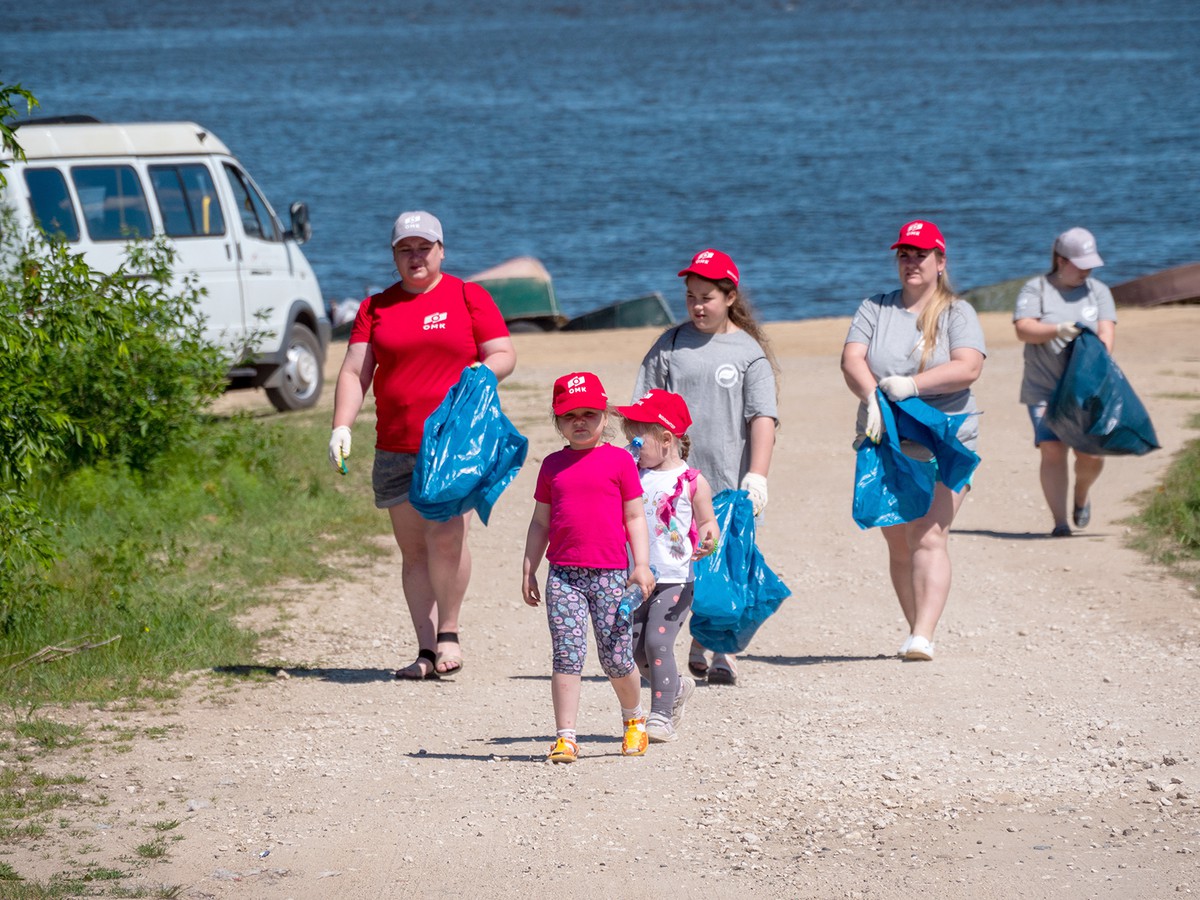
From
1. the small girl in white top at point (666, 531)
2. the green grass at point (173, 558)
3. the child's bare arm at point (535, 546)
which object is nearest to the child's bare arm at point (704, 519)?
the small girl in white top at point (666, 531)

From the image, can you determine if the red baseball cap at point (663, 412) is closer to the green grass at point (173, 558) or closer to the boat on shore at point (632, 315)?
the green grass at point (173, 558)

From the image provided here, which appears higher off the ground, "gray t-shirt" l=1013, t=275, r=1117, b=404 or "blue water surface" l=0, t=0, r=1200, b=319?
"blue water surface" l=0, t=0, r=1200, b=319

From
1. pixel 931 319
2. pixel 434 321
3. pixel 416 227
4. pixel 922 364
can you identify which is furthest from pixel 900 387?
pixel 416 227

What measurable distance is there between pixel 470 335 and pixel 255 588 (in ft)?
8.29

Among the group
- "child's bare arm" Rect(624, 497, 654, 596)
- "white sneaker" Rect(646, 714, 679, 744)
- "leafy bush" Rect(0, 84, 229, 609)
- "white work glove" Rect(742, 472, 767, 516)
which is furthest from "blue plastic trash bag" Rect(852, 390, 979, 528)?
"leafy bush" Rect(0, 84, 229, 609)

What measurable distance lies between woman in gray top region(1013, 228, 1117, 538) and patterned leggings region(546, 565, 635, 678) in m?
4.33

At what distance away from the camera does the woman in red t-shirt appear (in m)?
6.95

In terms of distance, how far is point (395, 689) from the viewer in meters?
7.16

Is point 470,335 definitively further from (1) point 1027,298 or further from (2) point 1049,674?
(1) point 1027,298

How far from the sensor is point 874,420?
713 centimetres

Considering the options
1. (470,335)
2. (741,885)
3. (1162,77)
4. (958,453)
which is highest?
(1162,77)

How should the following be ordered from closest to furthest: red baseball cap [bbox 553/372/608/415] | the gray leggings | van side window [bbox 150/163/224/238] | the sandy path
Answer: the sandy path < red baseball cap [bbox 553/372/608/415] < the gray leggings < van side window [bbox 150/163/224/238]

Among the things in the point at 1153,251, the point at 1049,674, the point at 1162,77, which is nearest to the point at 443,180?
the point at 1153,251

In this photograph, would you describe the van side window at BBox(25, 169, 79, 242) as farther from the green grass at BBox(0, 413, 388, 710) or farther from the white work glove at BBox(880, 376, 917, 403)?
the white work glove at BBox(880, 376, 917, 403)
